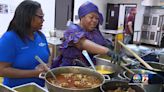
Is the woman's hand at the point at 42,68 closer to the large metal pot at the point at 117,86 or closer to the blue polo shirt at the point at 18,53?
the blue polo shirt at the point at 18,53

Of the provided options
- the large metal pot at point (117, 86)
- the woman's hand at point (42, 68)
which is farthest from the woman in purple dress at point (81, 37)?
the large metal pot at point (117, 86)

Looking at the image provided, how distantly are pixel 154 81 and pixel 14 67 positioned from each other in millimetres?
864

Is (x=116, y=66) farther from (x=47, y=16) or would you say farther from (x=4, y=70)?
(x=47, y=16)

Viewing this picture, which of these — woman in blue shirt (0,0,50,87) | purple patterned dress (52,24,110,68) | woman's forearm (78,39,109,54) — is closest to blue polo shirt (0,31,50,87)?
woman in blue shirt (0,0,50,87)

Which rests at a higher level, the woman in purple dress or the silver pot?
the woman in purple dress

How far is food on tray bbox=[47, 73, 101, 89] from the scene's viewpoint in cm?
86

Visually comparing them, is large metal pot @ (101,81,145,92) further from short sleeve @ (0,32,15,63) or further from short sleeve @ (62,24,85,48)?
short sleeve @ (0,32,15,63)

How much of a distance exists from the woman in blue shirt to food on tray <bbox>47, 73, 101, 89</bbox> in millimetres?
305

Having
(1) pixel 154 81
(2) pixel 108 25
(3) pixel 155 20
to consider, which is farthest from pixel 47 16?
(1) pixel 154 81

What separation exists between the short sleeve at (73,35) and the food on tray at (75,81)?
319 millimetres

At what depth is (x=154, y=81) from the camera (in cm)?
86

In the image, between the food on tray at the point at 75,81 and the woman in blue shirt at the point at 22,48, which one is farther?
the woman in blue shirt at the point at 22,48

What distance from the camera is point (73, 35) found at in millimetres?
1297

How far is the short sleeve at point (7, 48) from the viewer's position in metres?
1.23
